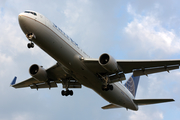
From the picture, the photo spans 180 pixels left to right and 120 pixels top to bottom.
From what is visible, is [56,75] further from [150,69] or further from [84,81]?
[150,69]

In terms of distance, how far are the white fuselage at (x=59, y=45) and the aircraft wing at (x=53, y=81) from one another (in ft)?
10.1

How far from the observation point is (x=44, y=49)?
21.2 meters

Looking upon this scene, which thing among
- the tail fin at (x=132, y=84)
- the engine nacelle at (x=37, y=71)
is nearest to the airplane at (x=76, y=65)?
the engine nacelle at (x=37, y=71)

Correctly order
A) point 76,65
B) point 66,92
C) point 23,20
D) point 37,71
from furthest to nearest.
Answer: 1. point 66,92
2. point 37,71
3. point 76,65
4. point 23,20

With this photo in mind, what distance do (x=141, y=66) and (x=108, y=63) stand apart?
4176mm

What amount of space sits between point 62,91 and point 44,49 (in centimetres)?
880

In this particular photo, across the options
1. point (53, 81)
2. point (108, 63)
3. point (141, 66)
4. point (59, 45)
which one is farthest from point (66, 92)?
point (141, 66)

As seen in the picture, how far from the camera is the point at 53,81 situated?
2919cm

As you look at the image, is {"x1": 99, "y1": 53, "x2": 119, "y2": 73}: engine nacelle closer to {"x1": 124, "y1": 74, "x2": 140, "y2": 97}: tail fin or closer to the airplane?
the airplane

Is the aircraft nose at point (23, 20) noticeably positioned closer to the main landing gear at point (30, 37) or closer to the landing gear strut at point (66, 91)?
the main landing gear at point (30, 37)

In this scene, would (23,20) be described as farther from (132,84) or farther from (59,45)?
(132,84)

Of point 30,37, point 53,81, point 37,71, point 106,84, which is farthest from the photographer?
point 53,81

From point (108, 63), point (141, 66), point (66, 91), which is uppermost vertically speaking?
point (108, 63)

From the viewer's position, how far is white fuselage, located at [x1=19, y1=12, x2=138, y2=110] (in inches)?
776
